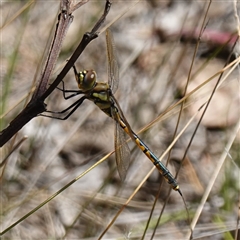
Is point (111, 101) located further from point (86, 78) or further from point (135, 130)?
point (135, 130)

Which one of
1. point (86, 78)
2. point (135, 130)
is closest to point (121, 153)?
point (86, 78)

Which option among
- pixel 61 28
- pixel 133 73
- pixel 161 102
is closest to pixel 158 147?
pixel 161 102

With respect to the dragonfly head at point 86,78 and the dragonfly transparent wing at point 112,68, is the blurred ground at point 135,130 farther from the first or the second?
the dragonfly head at point 86,78

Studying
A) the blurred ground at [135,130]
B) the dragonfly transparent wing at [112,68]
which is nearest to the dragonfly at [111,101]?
the dragonfly transparent wing at [112,68]

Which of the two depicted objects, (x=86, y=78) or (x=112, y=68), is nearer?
(x=86, y=78)

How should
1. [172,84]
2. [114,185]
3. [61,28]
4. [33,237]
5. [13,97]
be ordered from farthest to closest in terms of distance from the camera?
[172,84] → [13,97] → [114,185] → [33,237] → [61,28]

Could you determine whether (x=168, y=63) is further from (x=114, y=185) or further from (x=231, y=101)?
(x=114, y=185)

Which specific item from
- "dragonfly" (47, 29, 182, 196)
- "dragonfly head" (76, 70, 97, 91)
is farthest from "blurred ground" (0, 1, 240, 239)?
"dragonfly head" (76, 70, 97, 91)
